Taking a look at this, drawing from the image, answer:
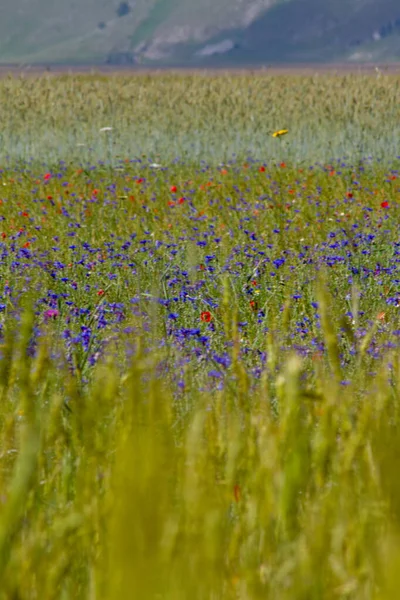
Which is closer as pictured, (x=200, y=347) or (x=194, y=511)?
(x=194, y=511)

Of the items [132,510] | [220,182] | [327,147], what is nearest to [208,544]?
[132,510]

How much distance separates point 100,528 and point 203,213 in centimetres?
612

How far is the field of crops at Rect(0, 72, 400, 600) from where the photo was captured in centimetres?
97

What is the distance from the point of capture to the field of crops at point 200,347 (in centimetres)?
97

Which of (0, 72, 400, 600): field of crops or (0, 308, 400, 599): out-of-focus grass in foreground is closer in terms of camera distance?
(0, 308, 400, 599): out-of-focus grass in foreground

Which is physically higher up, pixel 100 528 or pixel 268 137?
pixel 268 137

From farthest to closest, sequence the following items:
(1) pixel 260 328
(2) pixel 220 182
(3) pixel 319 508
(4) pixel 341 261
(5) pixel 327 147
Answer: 1. (5) pixel 327 147
2. (2) pixel 220 182
3. (4) pixel 341 261
4. (1) pixel 260 328
5. (3) pixel 319 508

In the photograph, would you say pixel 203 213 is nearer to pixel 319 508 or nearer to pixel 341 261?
pixel 341 261

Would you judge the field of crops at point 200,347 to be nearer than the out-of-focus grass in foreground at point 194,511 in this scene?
No

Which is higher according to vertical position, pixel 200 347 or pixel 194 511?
pixel 200 347

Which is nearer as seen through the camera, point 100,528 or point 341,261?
point 100,528

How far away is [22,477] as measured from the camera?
86cm

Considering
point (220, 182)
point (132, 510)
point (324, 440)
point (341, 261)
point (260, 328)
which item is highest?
point (220, 182)

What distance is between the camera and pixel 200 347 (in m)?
3.63
